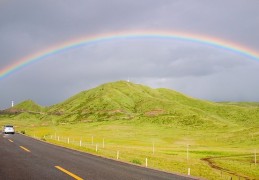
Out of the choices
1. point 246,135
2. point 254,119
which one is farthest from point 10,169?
point 254,119

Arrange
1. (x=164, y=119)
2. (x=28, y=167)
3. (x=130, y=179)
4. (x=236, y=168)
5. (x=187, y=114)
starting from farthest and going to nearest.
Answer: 1. (x=187, y=114)
2. (x=164, y=119)
3. (x=236, y=168)
4. (x=28, y=167)
5. (x=130, y=179)

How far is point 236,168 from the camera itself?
1437 inches

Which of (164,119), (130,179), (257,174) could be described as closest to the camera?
(130,179)

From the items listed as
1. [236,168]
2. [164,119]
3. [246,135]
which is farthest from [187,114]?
[236,168]

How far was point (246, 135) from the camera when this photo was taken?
8962 cm

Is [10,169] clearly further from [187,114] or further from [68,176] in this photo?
[187,114]

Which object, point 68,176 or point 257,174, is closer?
point 68,176

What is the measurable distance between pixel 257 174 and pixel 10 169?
26.1 meters

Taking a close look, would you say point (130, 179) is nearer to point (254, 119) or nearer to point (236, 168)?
point (236, 168)

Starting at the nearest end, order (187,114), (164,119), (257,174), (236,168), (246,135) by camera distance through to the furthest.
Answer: (257,174) → (236,168) → (246,135) → (164,119) → (187,114)

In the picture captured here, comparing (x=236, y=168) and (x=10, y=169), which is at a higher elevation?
(x=10, y=169)

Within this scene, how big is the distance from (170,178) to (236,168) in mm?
24779

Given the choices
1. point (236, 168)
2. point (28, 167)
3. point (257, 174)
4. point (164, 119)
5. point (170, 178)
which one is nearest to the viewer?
Answer: point (170, 178)

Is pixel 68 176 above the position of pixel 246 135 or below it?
above
